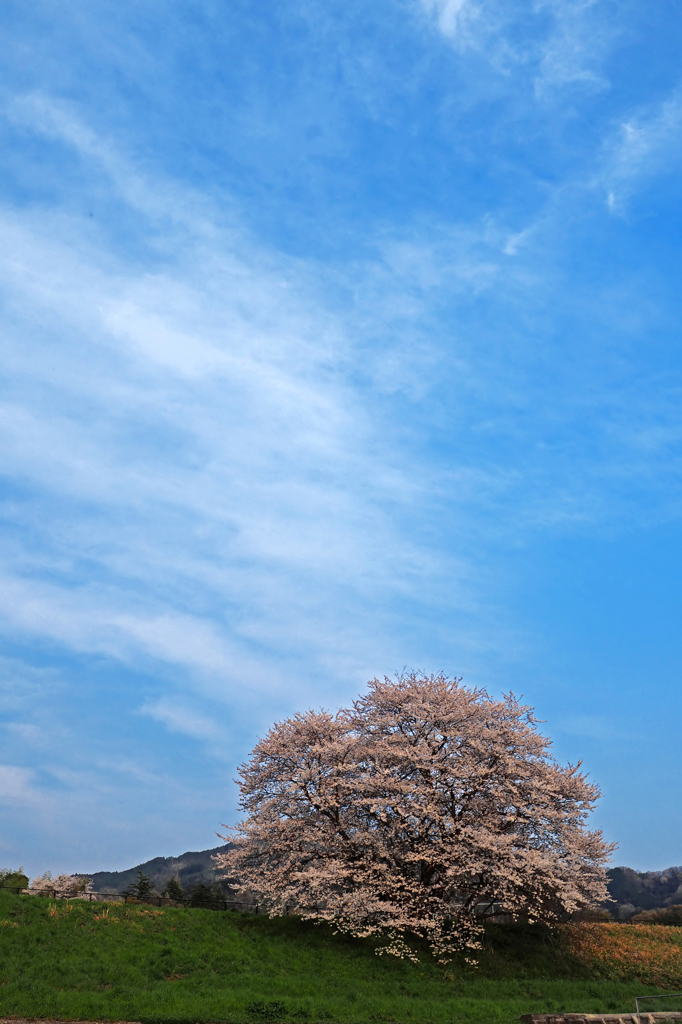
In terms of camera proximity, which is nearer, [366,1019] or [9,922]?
[366,1019]

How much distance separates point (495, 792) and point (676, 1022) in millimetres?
11462

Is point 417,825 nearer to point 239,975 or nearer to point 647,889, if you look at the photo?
point 239,975

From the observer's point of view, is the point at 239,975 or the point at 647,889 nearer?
the point at 239,975

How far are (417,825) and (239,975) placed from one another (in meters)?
10.6

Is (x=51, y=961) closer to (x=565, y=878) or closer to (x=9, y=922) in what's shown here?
(x=9, y=922)

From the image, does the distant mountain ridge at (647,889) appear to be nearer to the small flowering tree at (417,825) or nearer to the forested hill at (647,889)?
the forested hill at (647,889)

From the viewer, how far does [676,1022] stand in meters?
20.4

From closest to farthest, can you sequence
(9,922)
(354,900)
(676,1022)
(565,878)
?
(676,1022) < (9,922) < (354,900) < (565,878)

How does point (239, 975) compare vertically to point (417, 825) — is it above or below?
below

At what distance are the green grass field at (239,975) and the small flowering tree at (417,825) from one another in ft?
5.45

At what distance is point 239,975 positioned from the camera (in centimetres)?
2380

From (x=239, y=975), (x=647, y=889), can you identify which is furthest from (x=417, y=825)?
(x=647, y=889)

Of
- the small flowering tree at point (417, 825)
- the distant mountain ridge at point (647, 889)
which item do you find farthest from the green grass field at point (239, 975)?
the distant mountain ridge at point (647, 889)

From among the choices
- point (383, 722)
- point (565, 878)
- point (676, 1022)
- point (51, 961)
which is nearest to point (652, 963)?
point (565, 878)
